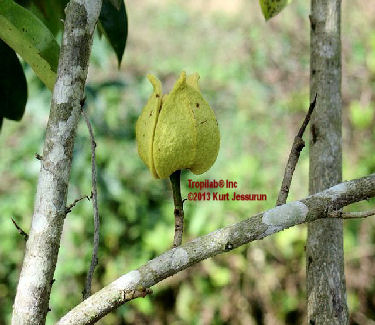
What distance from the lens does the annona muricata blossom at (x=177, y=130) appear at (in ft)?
2.14

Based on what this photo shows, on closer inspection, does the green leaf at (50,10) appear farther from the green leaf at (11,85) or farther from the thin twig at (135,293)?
the thin twig at (135,293)

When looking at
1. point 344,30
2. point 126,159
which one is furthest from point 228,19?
point 126,159

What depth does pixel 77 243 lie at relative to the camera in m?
2.16

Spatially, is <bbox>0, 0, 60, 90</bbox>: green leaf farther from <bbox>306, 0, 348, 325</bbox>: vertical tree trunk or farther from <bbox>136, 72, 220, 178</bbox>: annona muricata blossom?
<bbox>306, 0, 348, 325</bbox>: vertical tree trunk

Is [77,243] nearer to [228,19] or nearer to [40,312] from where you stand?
[40,312]

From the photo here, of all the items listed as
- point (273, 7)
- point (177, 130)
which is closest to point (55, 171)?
point (177, 130)

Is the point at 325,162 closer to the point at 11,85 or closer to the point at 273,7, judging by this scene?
the point at 273,7

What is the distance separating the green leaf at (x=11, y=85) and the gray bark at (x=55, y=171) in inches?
13.1

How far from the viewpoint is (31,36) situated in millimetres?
763

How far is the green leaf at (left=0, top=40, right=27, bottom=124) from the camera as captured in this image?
96 centimetres

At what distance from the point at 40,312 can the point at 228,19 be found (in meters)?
4.16

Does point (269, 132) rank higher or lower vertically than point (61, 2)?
higher

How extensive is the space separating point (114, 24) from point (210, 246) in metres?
0.44

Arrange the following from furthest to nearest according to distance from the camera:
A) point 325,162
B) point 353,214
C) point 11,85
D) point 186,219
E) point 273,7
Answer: point 186,219 < point 11,85 < point 273,7 < point 325,162 < point 353,214
